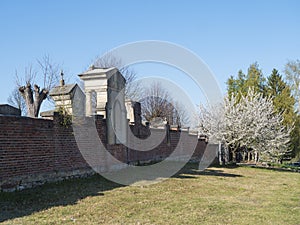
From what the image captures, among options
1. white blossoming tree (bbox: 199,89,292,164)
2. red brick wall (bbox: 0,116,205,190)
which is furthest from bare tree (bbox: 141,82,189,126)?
red brick wall (bbox: 0,116,205,190)

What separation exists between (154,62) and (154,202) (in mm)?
5570

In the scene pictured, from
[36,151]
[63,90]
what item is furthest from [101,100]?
[36,151]

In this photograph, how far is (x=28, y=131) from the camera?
7.95 meters

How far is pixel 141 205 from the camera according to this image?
703cm

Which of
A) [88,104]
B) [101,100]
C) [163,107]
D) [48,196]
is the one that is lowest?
[48,196]

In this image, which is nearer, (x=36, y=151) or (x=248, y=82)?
(x=36, y=151)

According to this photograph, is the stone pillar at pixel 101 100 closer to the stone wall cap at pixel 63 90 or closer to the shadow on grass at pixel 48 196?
the stone wall cap at pixel 63 90

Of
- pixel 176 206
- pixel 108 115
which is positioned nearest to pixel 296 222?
pixel 176 206

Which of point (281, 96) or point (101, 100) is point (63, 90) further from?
point (281, 96)

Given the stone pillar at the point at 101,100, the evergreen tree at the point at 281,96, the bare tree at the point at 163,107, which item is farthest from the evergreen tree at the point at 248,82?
the stone pillar at the point at 101,100

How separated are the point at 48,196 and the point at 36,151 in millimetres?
1355

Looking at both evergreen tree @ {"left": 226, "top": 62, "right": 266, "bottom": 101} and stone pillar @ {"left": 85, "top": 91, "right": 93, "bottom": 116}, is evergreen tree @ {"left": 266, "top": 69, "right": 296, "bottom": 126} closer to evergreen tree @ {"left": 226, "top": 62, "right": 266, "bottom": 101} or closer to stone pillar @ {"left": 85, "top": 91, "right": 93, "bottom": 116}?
evergreen tree @ {"left": 226, "top": 62, "right": 266, "bottom": 101}

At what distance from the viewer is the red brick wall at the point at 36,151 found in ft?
24.1

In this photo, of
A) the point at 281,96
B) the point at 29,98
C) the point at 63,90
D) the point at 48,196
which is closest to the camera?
the point at 48,196
